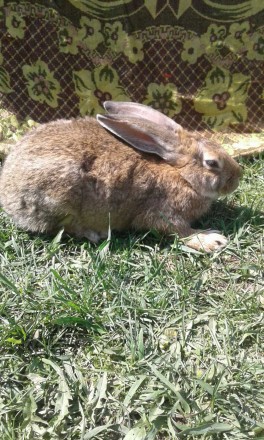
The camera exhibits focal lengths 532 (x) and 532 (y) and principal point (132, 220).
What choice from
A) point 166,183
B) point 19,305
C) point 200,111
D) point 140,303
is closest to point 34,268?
point 19,305

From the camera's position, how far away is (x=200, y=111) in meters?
4.98

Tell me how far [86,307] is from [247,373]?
970mm

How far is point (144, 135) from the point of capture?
380cm

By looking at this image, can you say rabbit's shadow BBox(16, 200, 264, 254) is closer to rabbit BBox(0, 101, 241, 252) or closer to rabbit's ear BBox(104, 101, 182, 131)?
rabbit BBox(0, 101, 241, 252)

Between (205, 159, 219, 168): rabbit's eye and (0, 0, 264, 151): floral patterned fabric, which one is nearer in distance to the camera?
(205, 159, 219, 168): rabbit's eye

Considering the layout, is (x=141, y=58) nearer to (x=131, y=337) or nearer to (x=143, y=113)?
(x=143, y=113)

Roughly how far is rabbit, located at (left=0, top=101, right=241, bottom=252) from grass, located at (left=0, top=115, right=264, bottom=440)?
0.14 meters

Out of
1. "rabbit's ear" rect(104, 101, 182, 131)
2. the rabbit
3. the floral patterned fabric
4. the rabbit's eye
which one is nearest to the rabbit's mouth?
the rabbit

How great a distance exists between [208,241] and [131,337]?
103 centimetres

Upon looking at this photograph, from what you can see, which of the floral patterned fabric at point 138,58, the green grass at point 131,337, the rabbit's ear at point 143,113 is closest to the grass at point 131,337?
the green grass at point 131,337

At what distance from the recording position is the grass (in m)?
2.58

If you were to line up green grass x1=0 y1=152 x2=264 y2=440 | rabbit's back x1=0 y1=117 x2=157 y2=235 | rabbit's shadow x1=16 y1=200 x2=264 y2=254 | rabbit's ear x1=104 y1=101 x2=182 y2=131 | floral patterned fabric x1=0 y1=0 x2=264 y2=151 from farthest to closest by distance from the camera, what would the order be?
1. floral patterned fabric x1=0 y1=0 x2=264 y2=151
2. rabbit's ear x1=104 y1=101 x2=182 y2=131
3. rabbit's shadow x1=16 y1=200 x2=264 y2=254
4. rabbit's back x1=0 y1=117 x2=157 y2=235
5. green grass x1=0 y1=152 x2=264 y2=440

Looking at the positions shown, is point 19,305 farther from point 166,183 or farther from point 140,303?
point 166,183

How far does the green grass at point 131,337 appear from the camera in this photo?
101 inches
